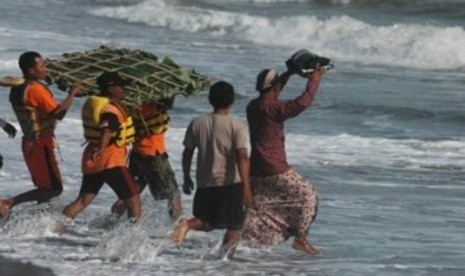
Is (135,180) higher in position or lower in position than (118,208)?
higher

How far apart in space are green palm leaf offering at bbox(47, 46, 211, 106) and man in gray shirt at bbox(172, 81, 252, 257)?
2.45ft

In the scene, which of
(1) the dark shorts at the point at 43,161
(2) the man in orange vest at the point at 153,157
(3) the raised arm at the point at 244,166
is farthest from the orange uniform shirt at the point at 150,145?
(3) the raised arm at the point at 244,166

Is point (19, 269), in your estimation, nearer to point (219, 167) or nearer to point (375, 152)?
point (219, 167)

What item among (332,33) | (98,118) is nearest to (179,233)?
(98,118)

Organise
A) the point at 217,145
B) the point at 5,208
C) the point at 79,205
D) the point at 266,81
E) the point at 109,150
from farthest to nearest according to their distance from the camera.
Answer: the point at 5,208 < the point at 79,205 < the point at 109,150 < the point at 266,81 < the point at 217,145

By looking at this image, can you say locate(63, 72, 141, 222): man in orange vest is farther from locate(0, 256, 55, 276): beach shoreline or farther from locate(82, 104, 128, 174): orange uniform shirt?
locate(0, 256, 55, 276): beach shoreline

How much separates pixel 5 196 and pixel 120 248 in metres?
2.83

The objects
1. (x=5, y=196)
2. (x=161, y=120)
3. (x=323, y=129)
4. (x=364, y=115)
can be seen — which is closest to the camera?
(x=161, y=120)

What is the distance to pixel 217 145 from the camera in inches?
419

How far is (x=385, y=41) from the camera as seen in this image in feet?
107

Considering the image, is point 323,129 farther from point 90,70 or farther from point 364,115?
point 90,70

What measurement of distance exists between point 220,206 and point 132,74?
1.35 m

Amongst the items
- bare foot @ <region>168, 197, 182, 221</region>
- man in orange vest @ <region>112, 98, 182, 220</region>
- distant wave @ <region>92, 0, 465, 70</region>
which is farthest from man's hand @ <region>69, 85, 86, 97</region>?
distant wave @ <region>92, 0, 465, 70</region>

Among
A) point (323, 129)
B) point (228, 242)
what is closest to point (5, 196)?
point (228, 242)
